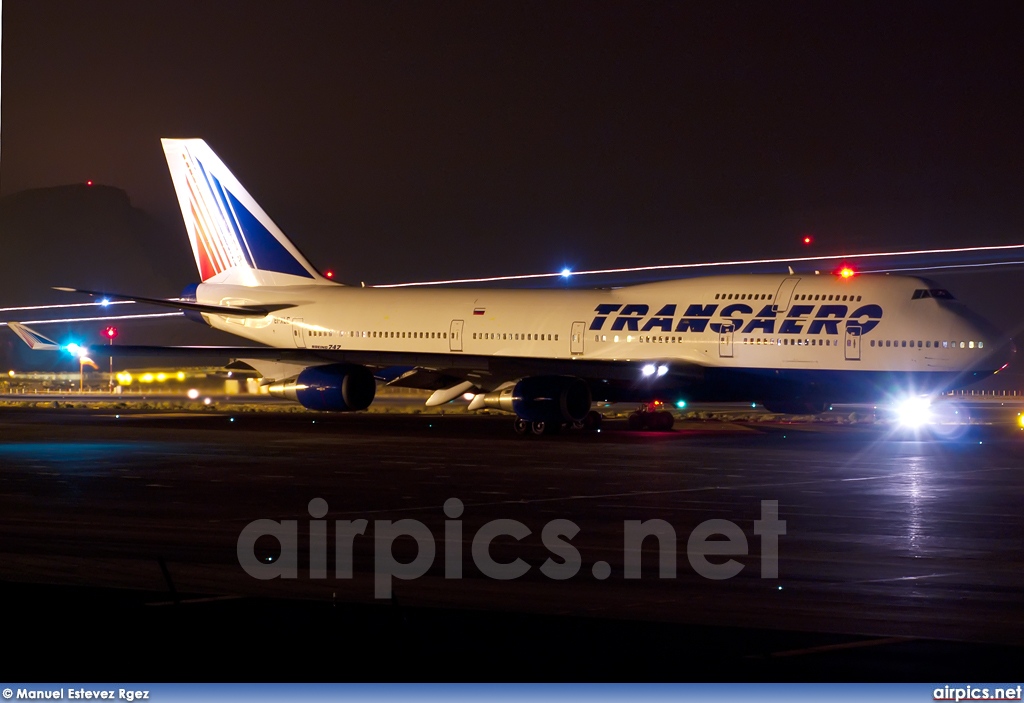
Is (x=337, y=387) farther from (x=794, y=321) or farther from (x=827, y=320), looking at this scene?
(x=827, y=320)

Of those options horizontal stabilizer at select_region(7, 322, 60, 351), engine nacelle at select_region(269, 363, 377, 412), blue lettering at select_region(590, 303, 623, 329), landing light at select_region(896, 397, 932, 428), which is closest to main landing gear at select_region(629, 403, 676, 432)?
blue lettering at select_region(590, 303, 623, 329)

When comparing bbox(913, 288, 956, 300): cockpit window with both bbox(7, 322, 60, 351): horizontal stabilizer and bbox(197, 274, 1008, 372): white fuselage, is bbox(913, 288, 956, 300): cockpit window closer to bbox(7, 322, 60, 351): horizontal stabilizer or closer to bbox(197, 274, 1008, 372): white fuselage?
bbox(197, 274, 1008, 372): white fuselage

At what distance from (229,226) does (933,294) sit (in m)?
25.7

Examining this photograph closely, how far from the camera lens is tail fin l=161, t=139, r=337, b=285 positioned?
48.3 m

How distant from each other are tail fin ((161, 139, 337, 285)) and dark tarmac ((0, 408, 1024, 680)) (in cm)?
2025

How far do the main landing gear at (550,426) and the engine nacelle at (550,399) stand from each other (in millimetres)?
335

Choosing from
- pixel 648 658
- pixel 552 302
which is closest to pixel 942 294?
pixel 552 302

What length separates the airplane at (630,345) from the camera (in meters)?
35.7

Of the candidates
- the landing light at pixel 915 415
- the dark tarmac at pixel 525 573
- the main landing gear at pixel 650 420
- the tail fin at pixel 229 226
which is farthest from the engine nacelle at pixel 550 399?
the tail fin at pixel 229 226

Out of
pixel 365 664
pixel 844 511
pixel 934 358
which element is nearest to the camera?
pixel 365 664


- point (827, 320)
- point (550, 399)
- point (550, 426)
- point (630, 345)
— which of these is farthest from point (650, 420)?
point (827, 320)

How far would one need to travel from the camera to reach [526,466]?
26219mm

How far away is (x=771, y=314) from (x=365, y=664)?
98.1 ft

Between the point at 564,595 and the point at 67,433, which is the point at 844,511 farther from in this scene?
the point at 67,433
